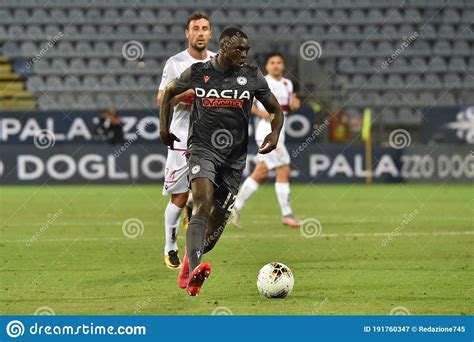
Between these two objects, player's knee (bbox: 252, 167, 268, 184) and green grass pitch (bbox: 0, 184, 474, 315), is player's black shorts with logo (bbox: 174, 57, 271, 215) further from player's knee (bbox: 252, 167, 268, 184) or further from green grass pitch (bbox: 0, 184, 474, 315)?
player's knee (bbox: 252, 167, 268, 184)

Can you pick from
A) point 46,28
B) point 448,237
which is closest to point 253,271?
point 448,237

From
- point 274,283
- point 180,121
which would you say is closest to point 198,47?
point 180,121

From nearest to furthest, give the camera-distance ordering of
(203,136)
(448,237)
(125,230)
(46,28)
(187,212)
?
1. (203,136)
2. (187,212)
3. (448,237)
4. (125,230)
5. (46,28)

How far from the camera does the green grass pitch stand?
7535mm

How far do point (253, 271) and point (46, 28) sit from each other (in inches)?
789

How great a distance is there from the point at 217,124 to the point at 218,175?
414mm

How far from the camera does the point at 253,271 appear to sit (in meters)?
9.55

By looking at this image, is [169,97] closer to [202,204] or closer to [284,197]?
[202,204]

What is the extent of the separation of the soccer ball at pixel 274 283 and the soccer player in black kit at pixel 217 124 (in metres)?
0.54

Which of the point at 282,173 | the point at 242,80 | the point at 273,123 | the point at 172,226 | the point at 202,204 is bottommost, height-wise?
the point at 282,173

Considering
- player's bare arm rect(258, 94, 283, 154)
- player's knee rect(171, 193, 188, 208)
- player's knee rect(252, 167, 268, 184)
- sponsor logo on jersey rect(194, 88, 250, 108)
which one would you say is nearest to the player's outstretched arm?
sponsor logo on jersey rect(194, 88, 250, 108)

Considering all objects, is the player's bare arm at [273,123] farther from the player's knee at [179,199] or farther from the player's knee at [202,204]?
the player's knee at [179,199]

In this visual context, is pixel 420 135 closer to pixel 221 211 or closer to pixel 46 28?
pixel 46 28

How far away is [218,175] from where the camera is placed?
794 cm
